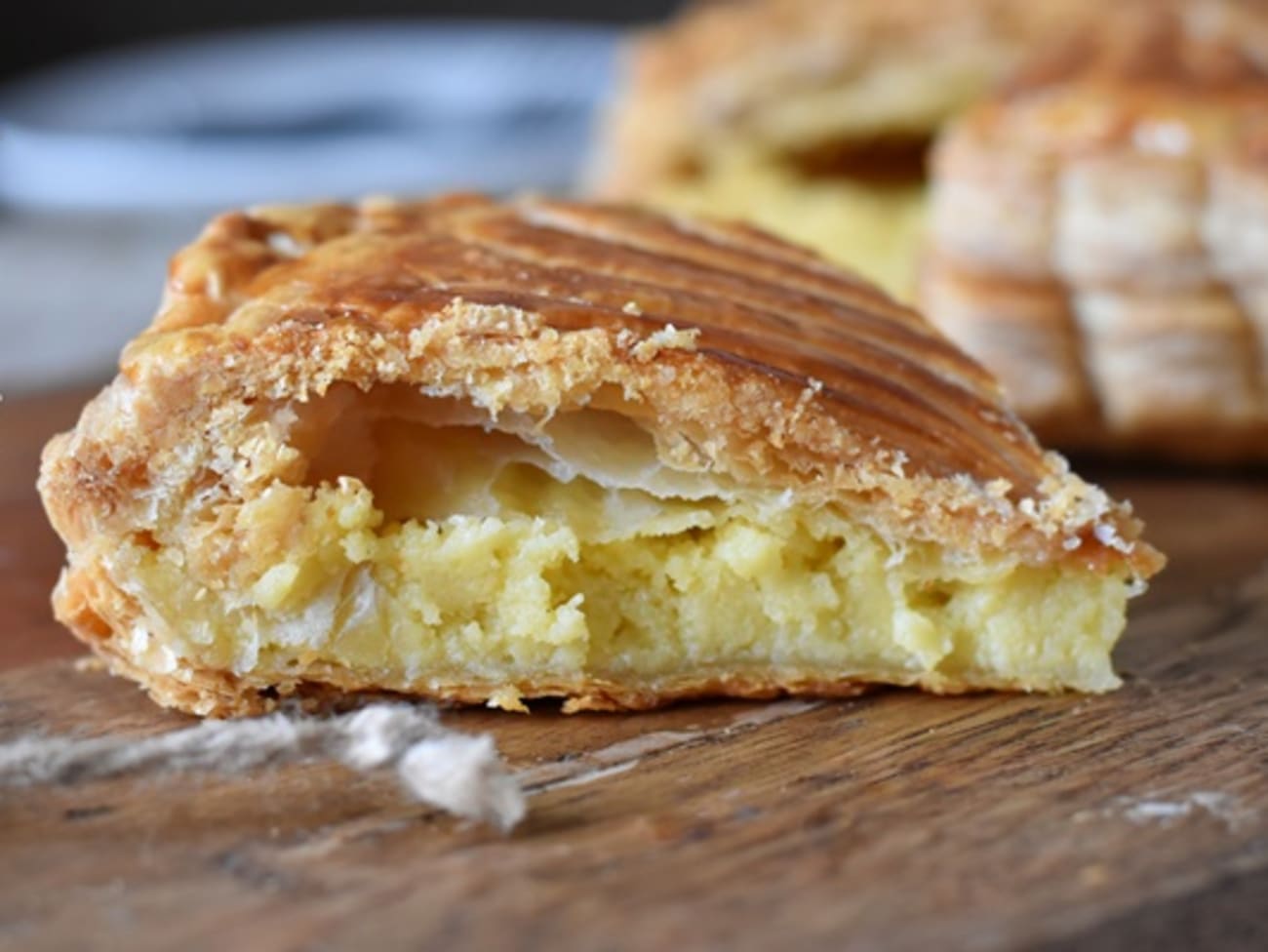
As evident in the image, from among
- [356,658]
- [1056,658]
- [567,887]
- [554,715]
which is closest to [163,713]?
[356,658]

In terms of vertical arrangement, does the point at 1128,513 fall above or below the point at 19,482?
below

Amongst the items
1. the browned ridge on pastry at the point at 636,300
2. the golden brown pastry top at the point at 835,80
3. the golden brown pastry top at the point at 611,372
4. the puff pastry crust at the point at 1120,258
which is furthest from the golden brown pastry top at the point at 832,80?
the golden brown pastry top at the point at 611,372

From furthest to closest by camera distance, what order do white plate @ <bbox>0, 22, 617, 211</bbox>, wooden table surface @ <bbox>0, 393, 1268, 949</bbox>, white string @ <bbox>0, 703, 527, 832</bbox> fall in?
1. white plate @ <bbox>0, 22, 617, 211</bbox>
2. white string @ <bbox>0, 703, 527, 832</bbox>
3. wooden table surface @ <bbox>0, 393, 1268, 949</bbox>

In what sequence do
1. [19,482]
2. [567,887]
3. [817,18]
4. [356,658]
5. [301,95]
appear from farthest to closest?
[301,95] < [817,18] < [19,482] < [356,658] < [567,887]

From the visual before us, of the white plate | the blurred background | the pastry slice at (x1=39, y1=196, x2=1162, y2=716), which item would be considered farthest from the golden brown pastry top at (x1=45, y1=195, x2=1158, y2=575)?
the white plate

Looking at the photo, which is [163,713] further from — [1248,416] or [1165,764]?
[1248,416]

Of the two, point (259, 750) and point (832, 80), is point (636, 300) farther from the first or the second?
point (832, 80)

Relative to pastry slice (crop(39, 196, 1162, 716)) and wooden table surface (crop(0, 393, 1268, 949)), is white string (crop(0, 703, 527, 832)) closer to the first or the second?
wooden table surface (crop(0, 393, 1268, 949))

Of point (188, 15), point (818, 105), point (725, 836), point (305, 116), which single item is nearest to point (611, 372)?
point (725, 836)
